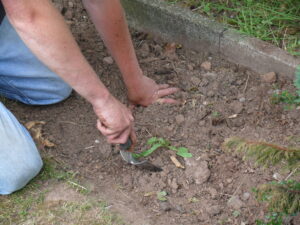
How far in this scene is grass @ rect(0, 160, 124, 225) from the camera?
2.70 meters

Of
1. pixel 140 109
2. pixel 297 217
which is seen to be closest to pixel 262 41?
pixel 140 109

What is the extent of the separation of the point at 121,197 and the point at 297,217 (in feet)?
2.86

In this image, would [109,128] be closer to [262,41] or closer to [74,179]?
[74,179]

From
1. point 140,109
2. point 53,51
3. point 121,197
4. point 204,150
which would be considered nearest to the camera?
point 53,51

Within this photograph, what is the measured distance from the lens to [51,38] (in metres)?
2.39

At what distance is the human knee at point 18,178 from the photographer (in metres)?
2.82

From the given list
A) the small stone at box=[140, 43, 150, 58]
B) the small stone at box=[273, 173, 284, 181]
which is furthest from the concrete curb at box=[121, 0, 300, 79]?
the small stone at box=[273, 173, 284, 181]

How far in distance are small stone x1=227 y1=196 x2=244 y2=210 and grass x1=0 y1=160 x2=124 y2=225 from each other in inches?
22.0

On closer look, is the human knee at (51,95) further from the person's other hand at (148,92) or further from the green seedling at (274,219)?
the green seedling at (274,219)

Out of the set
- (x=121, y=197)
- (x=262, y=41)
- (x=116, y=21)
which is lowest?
(x=121, y=197)

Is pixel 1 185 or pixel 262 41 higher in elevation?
pixel 262 41

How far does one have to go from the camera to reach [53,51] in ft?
7.90

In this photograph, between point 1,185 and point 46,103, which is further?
point 46,103

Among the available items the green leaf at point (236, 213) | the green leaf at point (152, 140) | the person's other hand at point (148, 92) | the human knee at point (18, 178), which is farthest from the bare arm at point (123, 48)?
the green leaf at point (236, 213)
